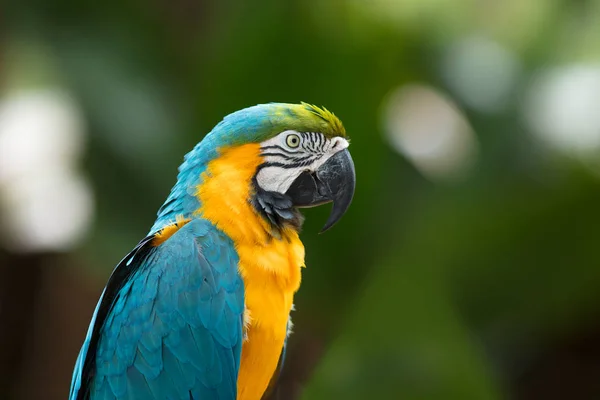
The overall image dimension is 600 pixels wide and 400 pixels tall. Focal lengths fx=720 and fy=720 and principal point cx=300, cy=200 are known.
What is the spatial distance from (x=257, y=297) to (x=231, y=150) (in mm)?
305

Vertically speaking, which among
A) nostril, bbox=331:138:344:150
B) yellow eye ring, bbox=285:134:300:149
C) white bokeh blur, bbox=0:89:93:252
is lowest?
white bokeh blur, bbox=0:89:93:252

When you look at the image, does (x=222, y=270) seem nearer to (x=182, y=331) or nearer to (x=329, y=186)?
(x=182, y=331)

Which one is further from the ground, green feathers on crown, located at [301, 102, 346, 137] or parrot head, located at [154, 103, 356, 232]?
green feathers on crown, located at [301, 102, 346, 137]

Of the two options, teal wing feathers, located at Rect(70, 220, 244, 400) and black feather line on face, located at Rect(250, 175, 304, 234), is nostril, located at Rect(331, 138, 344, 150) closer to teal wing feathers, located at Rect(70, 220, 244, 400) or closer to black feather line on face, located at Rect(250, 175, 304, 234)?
black feather line on face, located at Rect(250, 175, 304, 234)

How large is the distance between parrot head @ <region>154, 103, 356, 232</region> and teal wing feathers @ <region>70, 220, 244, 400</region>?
0.50 ft

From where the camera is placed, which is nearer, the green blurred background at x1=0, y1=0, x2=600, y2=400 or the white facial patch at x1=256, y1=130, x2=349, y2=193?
the white facial patch at x1=256, y1=130, x2=349, y2=193

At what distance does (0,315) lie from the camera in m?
3.52

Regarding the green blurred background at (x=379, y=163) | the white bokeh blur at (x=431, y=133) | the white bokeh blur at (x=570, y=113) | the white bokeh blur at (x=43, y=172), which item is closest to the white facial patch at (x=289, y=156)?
the green blurred background at (x=379, y=163)

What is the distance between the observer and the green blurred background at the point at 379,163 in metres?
2.48

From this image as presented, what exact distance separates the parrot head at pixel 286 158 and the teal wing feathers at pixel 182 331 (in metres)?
0.15

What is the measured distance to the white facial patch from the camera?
1470mm

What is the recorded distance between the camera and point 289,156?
1.47 metres

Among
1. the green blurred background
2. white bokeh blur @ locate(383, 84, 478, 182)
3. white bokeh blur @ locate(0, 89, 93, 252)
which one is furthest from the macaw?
white bokeh blur @ locate(0, 89, 93, 252)

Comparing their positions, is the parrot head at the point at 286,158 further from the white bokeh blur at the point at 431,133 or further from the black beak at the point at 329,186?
the white bokeh blur at the point at 431,133
